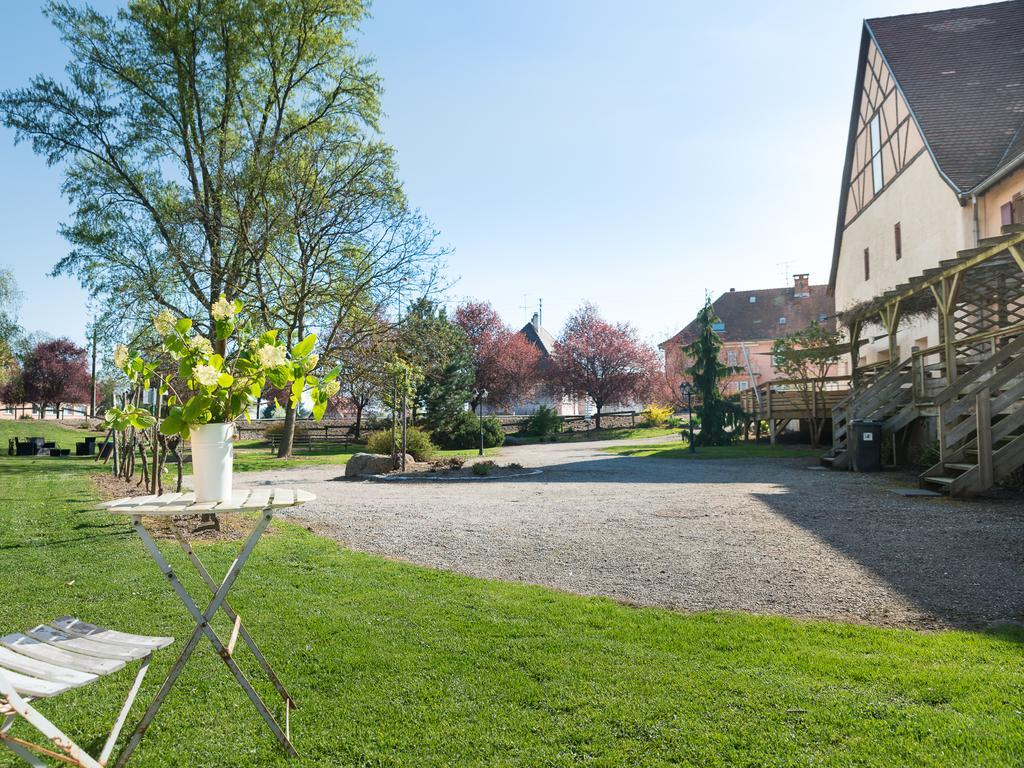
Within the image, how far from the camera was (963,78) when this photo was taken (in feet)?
69.1

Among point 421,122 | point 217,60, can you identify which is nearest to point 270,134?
point 217,60

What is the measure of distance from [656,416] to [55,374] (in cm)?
3940

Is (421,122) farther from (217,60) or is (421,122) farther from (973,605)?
(973,605)

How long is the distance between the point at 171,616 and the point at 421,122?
12.4 m

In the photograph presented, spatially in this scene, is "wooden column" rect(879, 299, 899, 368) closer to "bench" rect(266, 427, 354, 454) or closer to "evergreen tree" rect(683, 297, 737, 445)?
"evergreen tree" rect(683, 297, 737, 445)

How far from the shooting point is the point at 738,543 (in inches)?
278

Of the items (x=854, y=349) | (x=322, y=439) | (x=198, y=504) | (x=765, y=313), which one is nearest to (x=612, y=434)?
(x=322, y=439)

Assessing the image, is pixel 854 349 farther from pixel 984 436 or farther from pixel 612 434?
pixel 612 434

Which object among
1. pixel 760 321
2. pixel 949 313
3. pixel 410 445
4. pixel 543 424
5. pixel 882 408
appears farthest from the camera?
pixel 760 321

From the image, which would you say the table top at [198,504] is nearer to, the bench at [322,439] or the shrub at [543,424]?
the bench at [322,439]

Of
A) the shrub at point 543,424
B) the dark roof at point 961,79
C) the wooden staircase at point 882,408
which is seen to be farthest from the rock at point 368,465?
the shrub at point 543,424

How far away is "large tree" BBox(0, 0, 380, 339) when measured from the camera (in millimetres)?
20188

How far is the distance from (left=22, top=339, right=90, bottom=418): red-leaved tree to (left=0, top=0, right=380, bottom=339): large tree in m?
30.1

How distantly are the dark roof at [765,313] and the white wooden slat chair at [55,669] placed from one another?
51.5m
